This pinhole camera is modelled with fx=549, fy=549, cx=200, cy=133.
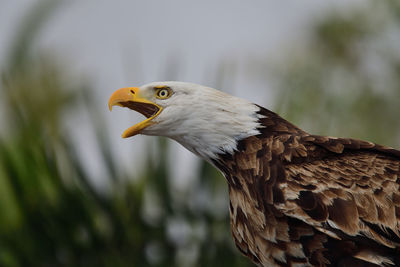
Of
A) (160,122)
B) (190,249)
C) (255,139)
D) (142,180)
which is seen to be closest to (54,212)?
(142,180)

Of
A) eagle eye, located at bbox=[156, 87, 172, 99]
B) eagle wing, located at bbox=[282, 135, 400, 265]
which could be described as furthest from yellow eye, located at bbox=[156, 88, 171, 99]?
eagle wing, located at bbox=[282, 135, 400, 265]

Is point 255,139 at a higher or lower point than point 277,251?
higher

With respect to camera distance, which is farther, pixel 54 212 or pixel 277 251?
pixel 54 212

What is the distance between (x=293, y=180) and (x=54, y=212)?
2.52m

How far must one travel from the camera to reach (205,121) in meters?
2.99

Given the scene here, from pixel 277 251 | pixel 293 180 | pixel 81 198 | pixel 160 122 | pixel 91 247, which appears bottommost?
pixel 91 247

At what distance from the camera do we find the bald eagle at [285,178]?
8.85ft

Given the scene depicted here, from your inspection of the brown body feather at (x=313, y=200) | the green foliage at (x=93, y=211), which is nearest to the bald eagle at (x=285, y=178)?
the brown body feather at (x=313, y=200)

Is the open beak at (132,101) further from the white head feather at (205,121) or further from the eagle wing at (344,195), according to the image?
the eagle wing at (344,195)

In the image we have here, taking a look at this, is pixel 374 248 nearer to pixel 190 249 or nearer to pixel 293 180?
pixel 293 180

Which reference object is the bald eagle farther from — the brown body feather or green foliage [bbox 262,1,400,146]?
green foliage [bbox 262,1,400,146]

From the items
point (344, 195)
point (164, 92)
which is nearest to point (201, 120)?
point (164, 92)

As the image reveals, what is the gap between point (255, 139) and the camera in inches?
117

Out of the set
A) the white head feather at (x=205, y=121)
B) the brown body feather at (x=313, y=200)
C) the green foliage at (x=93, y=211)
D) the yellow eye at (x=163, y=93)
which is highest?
the yellow eye at (x=163, y=93)
